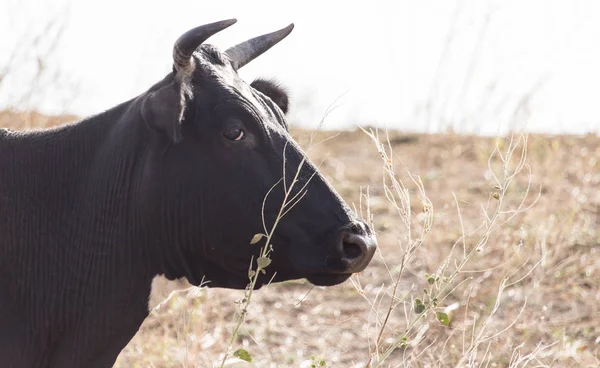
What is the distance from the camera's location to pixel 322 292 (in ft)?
26.9

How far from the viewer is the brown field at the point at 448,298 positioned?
6.38 m

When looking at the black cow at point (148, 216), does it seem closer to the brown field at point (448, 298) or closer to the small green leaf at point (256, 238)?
the small green leaf at point (256, 238)

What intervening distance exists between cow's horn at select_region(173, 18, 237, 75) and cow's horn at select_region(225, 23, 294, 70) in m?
0.60

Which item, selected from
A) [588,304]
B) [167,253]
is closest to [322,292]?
[588,304]

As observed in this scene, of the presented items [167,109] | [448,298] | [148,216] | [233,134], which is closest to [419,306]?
[233,134]

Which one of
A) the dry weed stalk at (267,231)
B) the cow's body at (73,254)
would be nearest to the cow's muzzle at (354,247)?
the dry weed stalk at (267,231)

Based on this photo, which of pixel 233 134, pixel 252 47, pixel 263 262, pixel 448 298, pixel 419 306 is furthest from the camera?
pixel 448 298

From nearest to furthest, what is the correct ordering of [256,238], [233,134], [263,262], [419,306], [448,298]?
[263,262] < [256,238] < [233,134] < [419,306] < [448,298]

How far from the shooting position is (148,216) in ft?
14.7

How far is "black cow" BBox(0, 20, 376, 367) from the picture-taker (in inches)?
172

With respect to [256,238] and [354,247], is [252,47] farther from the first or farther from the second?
[354,247]

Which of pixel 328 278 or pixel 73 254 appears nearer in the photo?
pixel 328 278

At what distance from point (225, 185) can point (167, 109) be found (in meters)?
A: 0.39

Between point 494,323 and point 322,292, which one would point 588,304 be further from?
point 322,292
